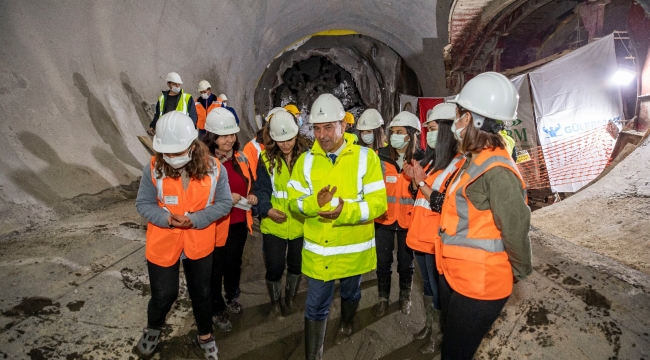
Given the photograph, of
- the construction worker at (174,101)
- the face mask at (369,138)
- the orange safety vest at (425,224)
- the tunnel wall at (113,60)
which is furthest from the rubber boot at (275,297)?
the construction worker at (174,101)

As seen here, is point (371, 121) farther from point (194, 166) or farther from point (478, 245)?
point (478, 245)

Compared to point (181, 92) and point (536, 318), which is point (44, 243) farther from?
point (536, 318)

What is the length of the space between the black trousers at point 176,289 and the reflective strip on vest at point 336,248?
0.66 m

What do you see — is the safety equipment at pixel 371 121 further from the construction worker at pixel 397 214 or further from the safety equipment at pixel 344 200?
the safety equipment at pixel 344 200

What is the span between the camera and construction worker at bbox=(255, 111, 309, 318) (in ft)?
9.88

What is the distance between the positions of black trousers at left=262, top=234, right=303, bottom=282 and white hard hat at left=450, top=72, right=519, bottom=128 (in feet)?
6.13

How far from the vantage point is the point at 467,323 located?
5.74ft

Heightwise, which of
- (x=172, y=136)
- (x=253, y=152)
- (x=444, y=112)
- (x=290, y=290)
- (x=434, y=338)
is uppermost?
(x=444, y=112)

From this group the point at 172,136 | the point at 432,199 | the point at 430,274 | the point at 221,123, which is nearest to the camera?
the point at 172,136

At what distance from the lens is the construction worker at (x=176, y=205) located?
7.16 ft

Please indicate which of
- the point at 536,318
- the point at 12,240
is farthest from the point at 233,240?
the point at 536,318

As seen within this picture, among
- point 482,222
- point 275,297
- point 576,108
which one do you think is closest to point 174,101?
point 275,297

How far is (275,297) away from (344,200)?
1473 mm

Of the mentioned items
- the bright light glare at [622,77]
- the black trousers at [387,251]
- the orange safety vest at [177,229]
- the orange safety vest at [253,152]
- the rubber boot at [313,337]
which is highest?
the bright light glare at [622,77]
